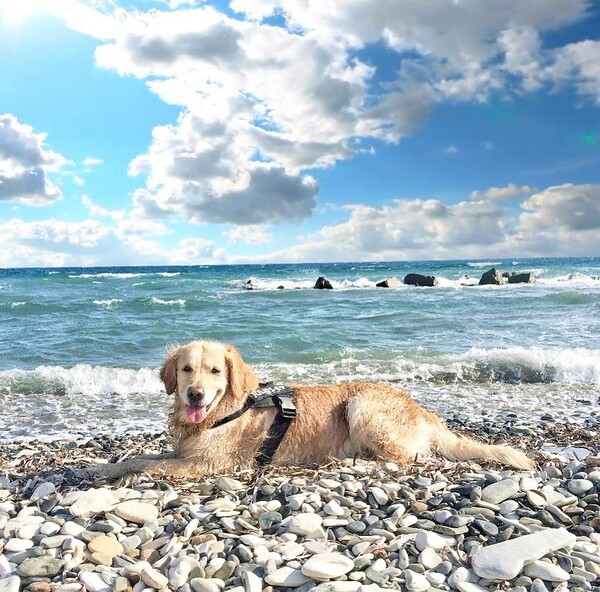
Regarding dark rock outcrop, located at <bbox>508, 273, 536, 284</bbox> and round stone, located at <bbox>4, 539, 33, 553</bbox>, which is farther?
dark rock outcrop, located at <bbox>508, 273, 536, 284</bbox>

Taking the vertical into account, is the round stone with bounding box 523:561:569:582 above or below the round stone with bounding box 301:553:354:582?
below

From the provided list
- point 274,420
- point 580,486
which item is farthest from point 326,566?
point 580,486

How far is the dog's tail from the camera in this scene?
4.85 metres

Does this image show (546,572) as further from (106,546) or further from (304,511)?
(106,546)

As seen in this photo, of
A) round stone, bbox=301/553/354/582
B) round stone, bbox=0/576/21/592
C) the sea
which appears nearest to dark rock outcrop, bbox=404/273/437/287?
the sea

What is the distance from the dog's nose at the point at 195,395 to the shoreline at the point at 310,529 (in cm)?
66

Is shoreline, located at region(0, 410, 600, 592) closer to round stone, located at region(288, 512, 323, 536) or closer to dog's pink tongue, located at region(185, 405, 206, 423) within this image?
round stone, located at region(288, 512, 323, 536)

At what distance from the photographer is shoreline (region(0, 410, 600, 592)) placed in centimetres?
302

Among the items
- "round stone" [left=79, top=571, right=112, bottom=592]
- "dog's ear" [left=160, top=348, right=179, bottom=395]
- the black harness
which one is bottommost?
"round stone" [left=79, top=571, right=112, bottom=592]

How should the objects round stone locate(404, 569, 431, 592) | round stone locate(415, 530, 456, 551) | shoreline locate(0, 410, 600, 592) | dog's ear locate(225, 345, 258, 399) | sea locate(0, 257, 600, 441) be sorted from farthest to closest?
sea locate(0, 257, 600, 441)
dog's ear locate(225, 345, 258, 399)
round stone locate(415, 530, 456, 551)
shoreline locate(0, 410, 600, 592)
round stone locate(404, 569, 431, 592)

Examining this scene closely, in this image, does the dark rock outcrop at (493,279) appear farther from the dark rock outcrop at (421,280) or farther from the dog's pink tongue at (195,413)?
the dog's pink tongue at (195,413)

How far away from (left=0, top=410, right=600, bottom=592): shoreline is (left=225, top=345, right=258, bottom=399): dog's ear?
28.5 inches

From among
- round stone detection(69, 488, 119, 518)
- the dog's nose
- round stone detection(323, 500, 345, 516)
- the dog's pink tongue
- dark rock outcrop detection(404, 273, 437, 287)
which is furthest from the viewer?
dark rock outcrop detection(404, 273, 437, 287)

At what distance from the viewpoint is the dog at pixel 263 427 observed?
4727 millimetres
